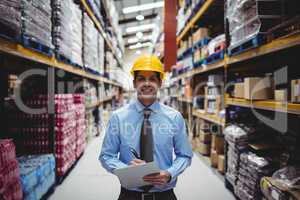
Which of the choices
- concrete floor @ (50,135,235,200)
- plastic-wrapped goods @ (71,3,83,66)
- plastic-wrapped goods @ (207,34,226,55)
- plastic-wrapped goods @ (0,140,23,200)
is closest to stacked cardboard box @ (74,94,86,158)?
concrete floor @ (50,135,235,200)

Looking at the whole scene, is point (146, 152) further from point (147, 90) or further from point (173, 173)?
point (147, 90)

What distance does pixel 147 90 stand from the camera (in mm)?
1743

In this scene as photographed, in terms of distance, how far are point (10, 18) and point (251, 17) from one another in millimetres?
2333

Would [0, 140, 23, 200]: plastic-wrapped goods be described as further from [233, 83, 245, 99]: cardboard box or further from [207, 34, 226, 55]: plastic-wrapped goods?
[207, 34, 226, 55]: plastic-wrapped goods

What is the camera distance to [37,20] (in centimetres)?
224

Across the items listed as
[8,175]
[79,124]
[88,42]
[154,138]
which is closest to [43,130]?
[8,175]

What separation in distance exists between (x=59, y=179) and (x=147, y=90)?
7.32 feet

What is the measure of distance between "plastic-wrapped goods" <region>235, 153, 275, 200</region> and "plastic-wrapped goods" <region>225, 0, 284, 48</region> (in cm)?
136

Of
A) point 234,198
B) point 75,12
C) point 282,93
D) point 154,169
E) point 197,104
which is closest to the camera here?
point 154,169

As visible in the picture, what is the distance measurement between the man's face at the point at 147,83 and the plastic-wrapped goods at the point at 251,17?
4.18 ft

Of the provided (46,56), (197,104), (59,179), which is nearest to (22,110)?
(46,56)

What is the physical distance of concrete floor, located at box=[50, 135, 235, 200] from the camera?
274cm

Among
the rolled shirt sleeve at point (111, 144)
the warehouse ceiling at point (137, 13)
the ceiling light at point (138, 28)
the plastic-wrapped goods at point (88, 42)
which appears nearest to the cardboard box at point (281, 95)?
the rolled shirt sleeve at point (111, 144)

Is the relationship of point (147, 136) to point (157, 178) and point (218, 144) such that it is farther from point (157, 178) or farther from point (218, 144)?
point (218, 144)
